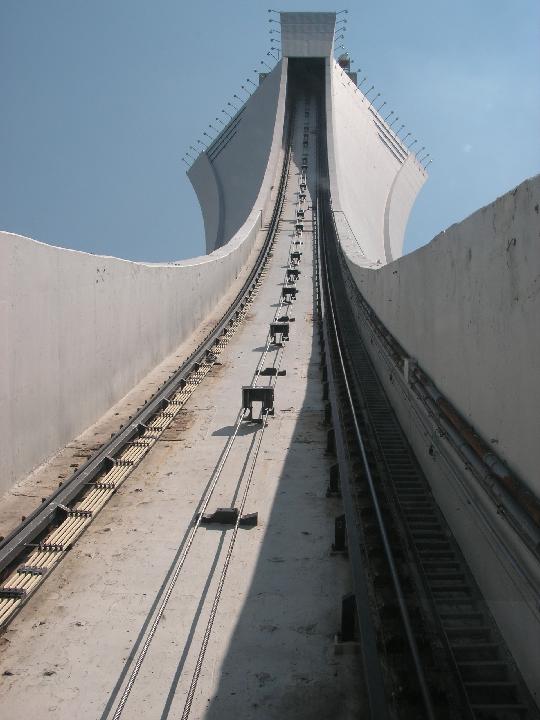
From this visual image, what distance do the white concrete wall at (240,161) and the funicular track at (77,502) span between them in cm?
2954

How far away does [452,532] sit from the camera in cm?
550

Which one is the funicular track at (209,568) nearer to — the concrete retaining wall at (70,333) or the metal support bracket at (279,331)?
the concrete retaining wall at (70,333)

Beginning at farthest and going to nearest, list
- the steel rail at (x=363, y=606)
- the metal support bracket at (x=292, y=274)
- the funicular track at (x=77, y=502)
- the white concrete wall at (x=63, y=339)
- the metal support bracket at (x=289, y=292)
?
the metal support bracket at (x=292, y=274) < the metal support bracket at (x=289, y=292) < the white concrete wall at (x=63, y=339) < the funicular track at (x=77, y=502) < the steel rail at (x=363, y=606)

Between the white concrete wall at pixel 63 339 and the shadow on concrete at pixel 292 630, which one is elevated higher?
the white concrete wall at pixel 63 339

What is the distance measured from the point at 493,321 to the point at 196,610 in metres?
2.51

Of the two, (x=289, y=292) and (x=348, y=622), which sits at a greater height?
(x=289, y=292)

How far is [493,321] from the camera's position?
4414mm

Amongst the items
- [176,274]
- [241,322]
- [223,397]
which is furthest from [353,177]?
[223,397]

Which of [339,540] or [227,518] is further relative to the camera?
[227,518]

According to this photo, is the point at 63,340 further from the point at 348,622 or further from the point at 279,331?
the point at 279,331

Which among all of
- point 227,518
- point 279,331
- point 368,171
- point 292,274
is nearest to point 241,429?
point 227,518

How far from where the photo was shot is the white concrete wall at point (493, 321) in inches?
143

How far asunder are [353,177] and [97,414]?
3341cm

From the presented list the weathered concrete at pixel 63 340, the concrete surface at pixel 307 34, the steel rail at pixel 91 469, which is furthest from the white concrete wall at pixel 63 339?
the concrete surface at pixel 307 34
